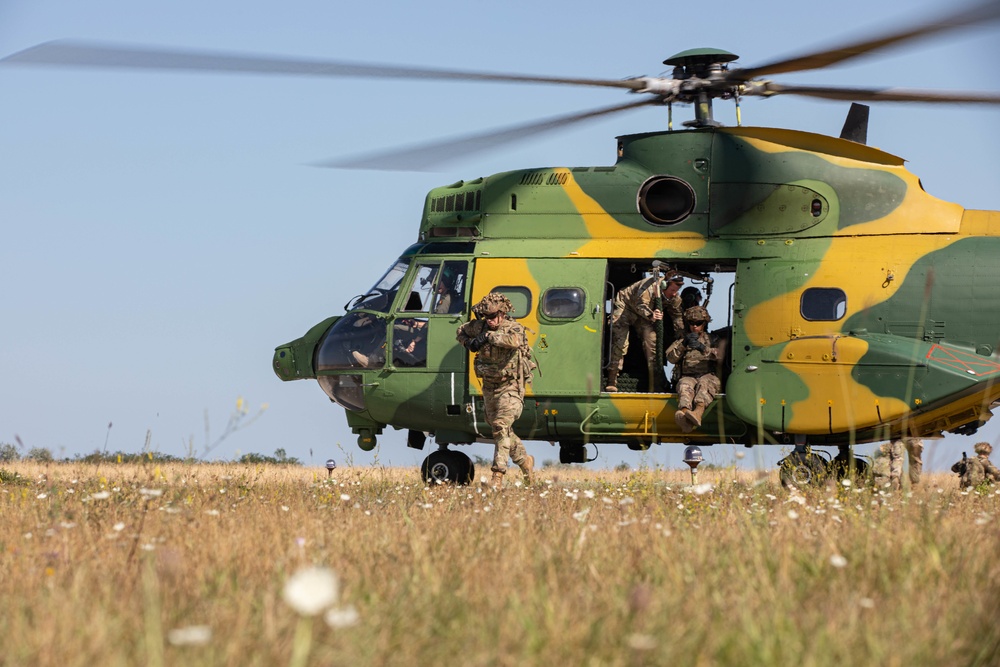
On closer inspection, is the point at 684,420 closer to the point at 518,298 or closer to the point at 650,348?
the point at 650,348

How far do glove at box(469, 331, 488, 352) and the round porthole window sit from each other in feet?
7.23

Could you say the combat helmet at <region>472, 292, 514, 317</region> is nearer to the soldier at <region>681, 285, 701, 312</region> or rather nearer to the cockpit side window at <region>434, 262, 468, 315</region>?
the cockpit side window at <region>434, 262, 468, 315</region>

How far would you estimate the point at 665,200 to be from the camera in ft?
39.8

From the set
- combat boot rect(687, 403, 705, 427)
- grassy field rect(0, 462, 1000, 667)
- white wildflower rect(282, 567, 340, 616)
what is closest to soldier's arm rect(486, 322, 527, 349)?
combat boot rect(687, 403, 705, 427)

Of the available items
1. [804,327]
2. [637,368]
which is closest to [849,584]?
[804,327]

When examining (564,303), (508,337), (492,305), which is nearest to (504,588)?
(508,337)

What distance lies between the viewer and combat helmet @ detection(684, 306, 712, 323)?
465 inches

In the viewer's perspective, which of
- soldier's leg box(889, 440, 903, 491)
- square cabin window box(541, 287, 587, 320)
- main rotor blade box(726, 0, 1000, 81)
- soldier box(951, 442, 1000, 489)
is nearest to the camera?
main rotor blade box(726, 0, 1000, 81)

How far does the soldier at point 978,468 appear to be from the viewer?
1304 cm

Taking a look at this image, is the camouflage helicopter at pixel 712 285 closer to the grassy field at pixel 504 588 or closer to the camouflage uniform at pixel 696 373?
the camouflage uniform at pixel 696 373

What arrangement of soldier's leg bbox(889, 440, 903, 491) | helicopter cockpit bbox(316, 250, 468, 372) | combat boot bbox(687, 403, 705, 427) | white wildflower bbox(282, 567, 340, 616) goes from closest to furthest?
white wildflower bbox(282, 567, 340, 616) < combat boot bbox(687, 403, 705, 427) < soldier's leg bbox(889, 440, 903, 491) < helicopter cockpit bbox(316, 250, 468, 372)

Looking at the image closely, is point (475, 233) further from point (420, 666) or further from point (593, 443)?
point (420, 666)

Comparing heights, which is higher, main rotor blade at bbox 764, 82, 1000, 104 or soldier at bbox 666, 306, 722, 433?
main rotor blade at bbox 764, 82, 1000, 104

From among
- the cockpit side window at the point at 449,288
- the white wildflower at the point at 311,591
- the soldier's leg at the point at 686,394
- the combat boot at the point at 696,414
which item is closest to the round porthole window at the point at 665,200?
the soldier's leg at the point at 686,394
